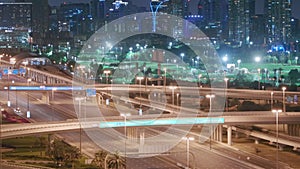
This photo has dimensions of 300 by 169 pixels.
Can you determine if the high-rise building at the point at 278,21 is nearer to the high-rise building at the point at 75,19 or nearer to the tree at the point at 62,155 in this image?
the high-rise building at the point at 75,19

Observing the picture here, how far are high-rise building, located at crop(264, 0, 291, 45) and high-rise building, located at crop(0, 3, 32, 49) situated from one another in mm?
25411

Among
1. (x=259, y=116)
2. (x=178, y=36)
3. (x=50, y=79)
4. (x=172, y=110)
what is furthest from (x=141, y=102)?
(x=178, y=36)

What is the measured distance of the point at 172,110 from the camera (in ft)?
67.4

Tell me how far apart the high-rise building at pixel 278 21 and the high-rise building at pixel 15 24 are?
2541 cm

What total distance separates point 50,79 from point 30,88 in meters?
10.3

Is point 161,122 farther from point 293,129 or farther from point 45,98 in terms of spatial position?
point 45,98

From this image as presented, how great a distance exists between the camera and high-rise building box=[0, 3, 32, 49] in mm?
71125

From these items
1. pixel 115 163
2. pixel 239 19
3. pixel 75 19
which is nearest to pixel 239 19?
pixel 239 19

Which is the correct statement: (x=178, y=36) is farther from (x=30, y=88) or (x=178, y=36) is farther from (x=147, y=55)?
(x=30, y=88)

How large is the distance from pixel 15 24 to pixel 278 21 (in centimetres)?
3033

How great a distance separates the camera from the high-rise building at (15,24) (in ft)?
233

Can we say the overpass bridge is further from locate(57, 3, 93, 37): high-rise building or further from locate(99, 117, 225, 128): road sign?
locate(57, 3, 93, 37): high-rise building

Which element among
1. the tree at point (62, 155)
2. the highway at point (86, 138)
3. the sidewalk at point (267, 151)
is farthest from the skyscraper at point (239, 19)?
the tree at point (62, 155)

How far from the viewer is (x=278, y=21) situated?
209 feet
